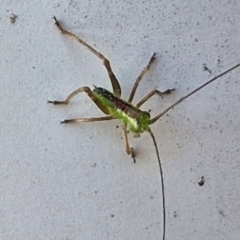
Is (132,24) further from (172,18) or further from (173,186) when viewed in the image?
(173,186)

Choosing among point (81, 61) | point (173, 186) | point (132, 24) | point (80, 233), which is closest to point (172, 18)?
point (132, 24)

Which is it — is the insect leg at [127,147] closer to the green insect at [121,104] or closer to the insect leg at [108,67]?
the green insect at [121,104]

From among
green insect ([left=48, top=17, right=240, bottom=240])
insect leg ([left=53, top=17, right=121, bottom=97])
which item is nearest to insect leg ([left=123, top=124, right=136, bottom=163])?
green insect ([left=48, top=17, right=240, bottom=240])

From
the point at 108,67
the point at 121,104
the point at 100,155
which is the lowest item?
the point at 100,155

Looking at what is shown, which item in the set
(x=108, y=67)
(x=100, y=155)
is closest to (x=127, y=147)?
(x=100, y=155)

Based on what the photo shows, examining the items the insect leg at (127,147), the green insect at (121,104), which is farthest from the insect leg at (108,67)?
the insect leg at (127,147)

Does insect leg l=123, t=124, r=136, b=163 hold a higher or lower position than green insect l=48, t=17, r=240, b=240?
lower

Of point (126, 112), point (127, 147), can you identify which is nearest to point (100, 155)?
point (127, 147)

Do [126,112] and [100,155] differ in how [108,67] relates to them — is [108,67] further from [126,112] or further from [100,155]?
[100,155]

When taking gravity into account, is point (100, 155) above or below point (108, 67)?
below

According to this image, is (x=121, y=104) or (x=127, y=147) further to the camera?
(x=127, y=147)

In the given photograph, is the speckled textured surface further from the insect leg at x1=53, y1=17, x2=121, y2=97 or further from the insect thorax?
the insect thorax
